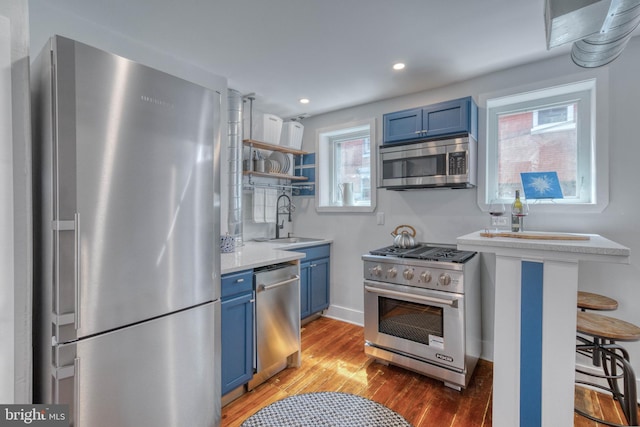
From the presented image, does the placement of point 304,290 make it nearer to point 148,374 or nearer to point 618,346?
point 148,374

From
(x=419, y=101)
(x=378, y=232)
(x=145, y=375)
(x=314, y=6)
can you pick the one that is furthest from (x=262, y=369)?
(x=419, y=101)

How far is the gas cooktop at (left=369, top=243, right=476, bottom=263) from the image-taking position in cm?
223

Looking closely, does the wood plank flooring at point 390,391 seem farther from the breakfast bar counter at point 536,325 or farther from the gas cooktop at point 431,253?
the gas cooktop at point 431,253

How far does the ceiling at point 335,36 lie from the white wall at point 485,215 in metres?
0.18

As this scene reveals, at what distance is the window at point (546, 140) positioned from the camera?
224 centimetres

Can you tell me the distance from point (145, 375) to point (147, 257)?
Answer: 548 millimetres

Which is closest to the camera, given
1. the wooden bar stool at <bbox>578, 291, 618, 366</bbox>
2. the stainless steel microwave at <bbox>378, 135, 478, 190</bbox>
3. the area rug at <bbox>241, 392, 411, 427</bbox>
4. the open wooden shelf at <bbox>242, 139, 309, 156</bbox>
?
the area rug at <bbox>241, 392, 411, 427</bbox>

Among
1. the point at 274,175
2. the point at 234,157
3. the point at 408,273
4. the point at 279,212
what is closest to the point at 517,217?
the point at 408,273

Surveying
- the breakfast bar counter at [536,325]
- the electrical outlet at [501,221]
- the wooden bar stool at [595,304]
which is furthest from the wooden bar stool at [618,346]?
the electrical outlet at [501,221]

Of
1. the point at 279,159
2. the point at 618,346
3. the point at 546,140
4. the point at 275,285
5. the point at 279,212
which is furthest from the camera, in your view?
the point at 279,212

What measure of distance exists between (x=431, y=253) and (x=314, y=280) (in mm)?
1359

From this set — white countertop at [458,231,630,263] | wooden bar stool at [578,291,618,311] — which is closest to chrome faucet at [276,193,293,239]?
white countertop at [458,231,630,263]

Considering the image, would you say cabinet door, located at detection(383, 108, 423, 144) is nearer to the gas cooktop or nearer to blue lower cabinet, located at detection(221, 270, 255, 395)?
the gas cooktop

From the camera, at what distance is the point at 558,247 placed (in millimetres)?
1316
